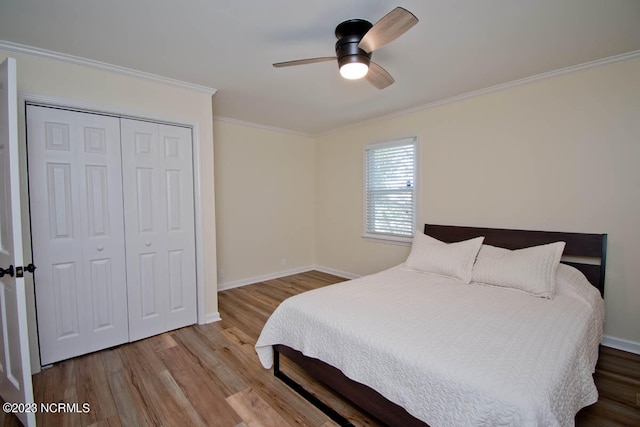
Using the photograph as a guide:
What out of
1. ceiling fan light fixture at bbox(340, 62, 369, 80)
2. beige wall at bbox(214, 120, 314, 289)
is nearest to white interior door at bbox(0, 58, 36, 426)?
ceiling fan light fixture at bbox(340, 62, 369, 80)

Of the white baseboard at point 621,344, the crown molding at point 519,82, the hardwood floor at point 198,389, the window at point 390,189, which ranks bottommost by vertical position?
the hardwood floor at point 198,389

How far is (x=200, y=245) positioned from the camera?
2975 millimetres

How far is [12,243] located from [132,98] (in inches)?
63.0

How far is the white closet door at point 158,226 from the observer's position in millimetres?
2613

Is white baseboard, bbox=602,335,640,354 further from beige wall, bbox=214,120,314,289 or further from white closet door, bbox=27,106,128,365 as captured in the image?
white closet door, bbox=27,106,128,365

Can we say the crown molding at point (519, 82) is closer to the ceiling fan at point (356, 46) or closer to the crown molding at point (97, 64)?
the ceiling fan at point (356, 46)

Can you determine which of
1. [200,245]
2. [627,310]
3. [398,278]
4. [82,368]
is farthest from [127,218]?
[627,310]

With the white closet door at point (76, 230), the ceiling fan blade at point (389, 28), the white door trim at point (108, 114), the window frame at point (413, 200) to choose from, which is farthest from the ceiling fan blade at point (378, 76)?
the white closet door at point (76, 230)

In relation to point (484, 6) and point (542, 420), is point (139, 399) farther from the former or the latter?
point (484, 6)

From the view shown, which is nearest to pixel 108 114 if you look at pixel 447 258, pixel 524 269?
pixel 447 258

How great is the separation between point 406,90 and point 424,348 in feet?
8.53

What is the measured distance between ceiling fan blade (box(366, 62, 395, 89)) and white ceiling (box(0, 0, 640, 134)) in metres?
0.26

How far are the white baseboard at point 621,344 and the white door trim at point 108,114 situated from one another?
148 inches

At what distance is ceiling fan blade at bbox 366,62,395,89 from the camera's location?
1993mm
